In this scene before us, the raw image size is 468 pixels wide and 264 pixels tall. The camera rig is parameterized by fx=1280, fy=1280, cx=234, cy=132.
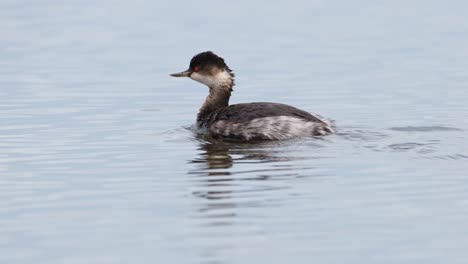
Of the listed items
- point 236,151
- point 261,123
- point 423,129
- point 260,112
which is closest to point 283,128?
point 261,123

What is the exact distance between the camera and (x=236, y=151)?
1263 cm

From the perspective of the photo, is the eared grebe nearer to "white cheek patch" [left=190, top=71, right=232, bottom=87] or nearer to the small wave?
"white cheek patch" [left=190, top=71, right=232, bottom=87]

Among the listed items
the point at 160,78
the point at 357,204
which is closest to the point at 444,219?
the point at 357,204

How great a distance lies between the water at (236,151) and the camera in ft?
27.5

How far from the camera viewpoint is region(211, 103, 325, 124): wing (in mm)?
13250

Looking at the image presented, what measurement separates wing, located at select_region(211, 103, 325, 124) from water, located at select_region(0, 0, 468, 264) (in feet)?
1.44

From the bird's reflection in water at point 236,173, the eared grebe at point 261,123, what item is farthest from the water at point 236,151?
the eared grebe at point 261,123

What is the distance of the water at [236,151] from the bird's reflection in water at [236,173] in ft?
0.09

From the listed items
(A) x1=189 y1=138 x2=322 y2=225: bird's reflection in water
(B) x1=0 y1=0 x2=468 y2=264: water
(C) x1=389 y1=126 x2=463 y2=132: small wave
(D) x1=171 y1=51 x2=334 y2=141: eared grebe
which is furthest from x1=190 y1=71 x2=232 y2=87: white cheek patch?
(C) x1=389 y1=126 x2=463 y2=132: small wave

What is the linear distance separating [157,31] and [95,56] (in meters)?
3.68

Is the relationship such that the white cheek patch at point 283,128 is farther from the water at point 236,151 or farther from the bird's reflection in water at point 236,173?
the water at point 236,151

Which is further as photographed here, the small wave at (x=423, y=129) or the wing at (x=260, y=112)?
the small wave at (x=423, y=129)

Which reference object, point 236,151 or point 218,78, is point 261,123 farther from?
point 218,78

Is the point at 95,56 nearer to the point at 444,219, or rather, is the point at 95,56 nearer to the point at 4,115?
the point at 4,115
